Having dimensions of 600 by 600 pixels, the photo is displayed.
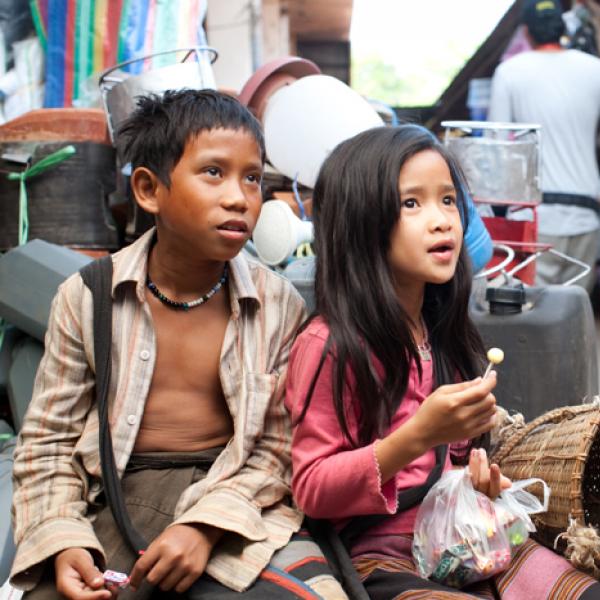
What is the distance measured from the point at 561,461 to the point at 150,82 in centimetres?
245

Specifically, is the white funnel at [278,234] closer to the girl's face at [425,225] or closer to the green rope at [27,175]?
the green rope at [27,175]

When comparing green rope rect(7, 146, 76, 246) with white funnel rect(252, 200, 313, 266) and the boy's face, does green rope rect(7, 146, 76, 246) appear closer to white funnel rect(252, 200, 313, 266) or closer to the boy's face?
white funnel rect(252, 200, 313, 266)

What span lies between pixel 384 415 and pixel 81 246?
2300 millimetres

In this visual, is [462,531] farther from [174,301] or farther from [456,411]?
[174,301]

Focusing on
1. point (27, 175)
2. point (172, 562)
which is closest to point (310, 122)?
point (27, 175)

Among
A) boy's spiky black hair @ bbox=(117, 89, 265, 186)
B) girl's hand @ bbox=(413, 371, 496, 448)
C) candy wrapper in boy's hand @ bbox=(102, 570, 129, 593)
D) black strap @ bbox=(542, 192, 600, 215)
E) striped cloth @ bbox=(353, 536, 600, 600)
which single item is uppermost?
boy's spiky black hair @ bbox=(117, 89, 265, 186)

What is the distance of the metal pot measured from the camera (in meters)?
3.63

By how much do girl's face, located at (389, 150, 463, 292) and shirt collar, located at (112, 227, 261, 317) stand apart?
336 millimetres

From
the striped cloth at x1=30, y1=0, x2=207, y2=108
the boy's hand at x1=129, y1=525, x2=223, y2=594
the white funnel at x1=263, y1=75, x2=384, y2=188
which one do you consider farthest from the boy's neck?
the striped cloth at x1=30, y1=0, x2=207, y2=108

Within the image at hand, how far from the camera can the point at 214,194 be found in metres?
1.87

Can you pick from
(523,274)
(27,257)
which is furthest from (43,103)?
(523,274)

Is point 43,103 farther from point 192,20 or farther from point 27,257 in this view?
point 27,257

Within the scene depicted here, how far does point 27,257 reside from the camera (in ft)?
9.80

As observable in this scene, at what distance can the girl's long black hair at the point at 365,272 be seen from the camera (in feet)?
5.93
